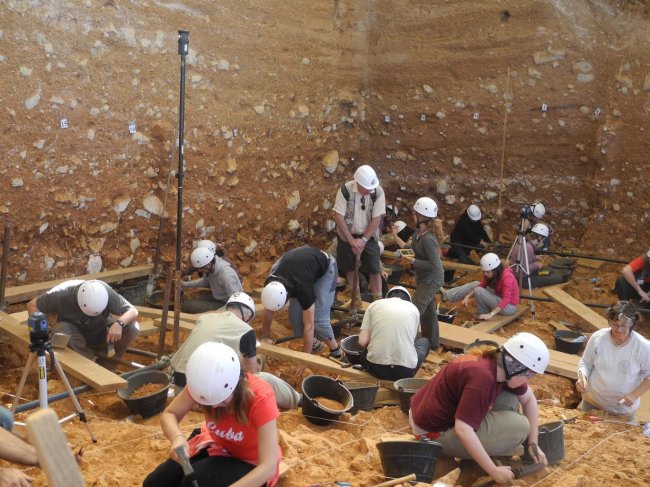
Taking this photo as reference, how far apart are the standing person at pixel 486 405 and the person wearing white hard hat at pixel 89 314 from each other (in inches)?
118

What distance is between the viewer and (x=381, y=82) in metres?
13.1

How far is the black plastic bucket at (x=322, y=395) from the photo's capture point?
587 cm

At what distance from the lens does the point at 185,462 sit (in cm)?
372

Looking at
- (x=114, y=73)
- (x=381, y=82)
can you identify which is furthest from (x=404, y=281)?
(x=114, y=73)

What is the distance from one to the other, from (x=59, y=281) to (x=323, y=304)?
132 inches

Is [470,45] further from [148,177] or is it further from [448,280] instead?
[148,177]

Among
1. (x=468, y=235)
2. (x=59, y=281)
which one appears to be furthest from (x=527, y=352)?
(x=468, y=235)

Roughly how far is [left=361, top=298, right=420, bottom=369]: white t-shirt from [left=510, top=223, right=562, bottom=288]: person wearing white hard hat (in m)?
3.51

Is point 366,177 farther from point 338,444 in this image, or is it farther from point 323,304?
point 338,444

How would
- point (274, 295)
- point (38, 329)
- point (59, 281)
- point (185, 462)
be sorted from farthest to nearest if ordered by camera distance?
point (59, 281), point (274, 295), point (38, 329), point (185, 462)

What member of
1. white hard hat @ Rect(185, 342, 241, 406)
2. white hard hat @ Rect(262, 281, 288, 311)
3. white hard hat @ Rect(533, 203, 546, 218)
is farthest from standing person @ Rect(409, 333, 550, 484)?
white hard hat @ Rect(533, 203, 546, 218)

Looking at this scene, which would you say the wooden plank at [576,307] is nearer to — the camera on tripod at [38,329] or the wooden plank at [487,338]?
the wooden plank at [487,338]

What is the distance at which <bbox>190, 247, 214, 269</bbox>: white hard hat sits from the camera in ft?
26.3

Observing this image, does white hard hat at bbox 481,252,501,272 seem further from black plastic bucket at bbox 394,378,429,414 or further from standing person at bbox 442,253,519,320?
black plastic bucket at bbox 394,378,429,414
